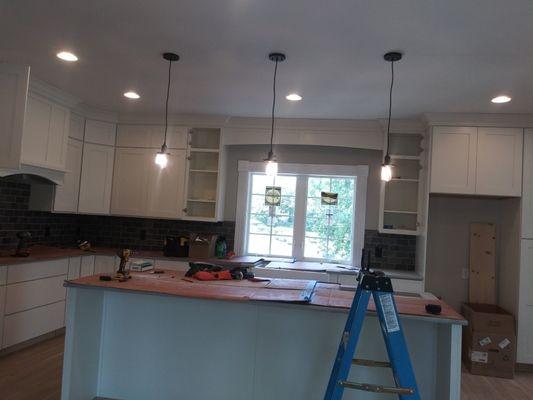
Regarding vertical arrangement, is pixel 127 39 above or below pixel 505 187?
above

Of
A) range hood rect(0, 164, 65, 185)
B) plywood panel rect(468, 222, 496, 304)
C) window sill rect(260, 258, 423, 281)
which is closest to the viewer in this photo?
range hood rect(0, 164, 65, 185)

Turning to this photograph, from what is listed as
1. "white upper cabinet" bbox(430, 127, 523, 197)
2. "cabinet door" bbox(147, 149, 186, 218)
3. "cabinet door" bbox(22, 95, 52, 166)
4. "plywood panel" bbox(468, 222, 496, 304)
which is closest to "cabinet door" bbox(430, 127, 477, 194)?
"white upper cabinet" bbox(430, 127, 523, 197)

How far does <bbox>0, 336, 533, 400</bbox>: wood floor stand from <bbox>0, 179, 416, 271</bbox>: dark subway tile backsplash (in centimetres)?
125

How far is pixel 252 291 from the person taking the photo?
2.56 meters

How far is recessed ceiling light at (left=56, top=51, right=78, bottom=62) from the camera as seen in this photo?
3.14 m

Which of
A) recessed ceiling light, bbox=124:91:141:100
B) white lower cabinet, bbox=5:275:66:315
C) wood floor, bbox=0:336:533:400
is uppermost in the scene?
recessed ceiling light, bbox=124:91:141:100

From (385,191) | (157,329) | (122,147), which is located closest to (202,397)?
(157,329)

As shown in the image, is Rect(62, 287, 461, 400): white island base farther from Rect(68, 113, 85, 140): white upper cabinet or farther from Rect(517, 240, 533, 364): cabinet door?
Rect(68, 113, 85, 140): white upper cabinet

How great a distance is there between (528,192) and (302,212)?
2.40 m

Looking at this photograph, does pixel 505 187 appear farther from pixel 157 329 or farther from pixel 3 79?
pixel 3 79

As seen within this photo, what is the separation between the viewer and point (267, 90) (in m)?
3.74

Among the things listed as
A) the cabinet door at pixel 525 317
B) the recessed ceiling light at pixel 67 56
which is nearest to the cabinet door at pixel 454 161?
the cabinet door at pixel 525 317

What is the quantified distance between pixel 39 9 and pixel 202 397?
8.79 ft

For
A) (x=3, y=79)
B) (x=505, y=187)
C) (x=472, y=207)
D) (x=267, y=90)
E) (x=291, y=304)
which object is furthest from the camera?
(x=472, y=207)
